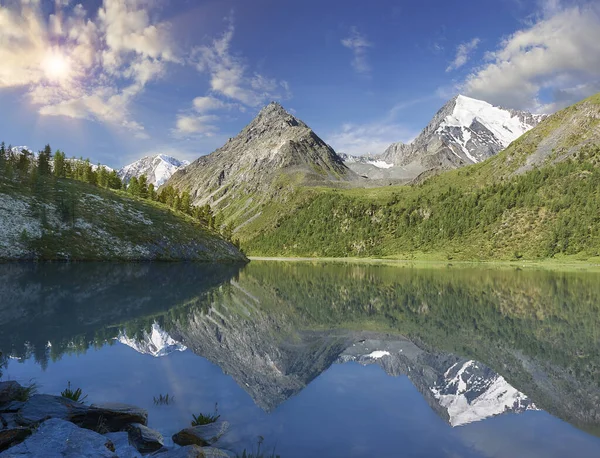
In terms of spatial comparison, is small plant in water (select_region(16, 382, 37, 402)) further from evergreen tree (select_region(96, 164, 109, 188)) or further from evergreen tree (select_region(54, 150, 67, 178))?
evergreen tree (select_region(96, 164, 109, 188))

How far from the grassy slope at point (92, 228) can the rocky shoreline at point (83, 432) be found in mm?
84647

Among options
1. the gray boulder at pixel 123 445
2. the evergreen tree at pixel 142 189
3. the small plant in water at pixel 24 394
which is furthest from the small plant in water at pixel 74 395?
the evergreen tree at pixel 142 189

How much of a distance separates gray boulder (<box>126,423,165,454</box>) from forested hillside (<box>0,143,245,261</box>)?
87660 mm

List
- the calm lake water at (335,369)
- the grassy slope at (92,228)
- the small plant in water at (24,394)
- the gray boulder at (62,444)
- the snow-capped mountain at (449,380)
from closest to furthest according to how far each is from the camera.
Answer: the gray boulder at (62,444) < the calm lake water at (335,369) < the small plant in water at (24,394) < the snow-capped mountain at (449,380) < the grassy slope at (92,228)

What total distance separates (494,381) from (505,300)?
3167 cm

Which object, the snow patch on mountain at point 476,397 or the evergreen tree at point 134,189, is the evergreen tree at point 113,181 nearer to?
the evergreen tree at point 134,189

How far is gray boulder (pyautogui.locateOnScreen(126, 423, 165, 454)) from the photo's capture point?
37.3ft

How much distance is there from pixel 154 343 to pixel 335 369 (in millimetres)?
11116

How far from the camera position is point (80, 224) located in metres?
99.0

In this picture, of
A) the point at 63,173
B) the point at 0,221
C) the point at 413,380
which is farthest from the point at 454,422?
the point at 63,173

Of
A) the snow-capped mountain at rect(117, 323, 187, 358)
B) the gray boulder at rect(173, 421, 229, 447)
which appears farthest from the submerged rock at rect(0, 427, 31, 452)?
the snow-capped mountain at rect(117, 323, 187, 358)

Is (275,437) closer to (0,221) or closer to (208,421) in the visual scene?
(208,421)

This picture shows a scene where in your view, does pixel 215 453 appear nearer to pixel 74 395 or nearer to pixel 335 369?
pixel 74 395

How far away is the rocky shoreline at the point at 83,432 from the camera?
31.7ft
